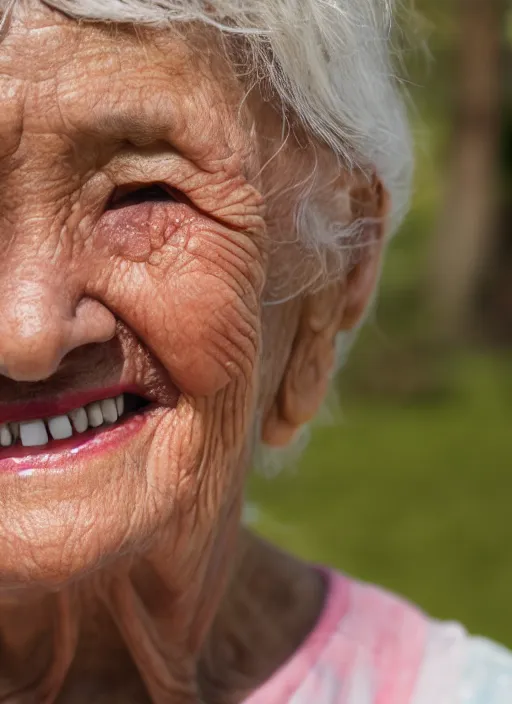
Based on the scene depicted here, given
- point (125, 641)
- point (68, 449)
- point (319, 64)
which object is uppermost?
point (319, 64)

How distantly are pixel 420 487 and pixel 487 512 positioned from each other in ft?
1.67

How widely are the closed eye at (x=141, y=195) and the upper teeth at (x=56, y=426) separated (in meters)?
0.27

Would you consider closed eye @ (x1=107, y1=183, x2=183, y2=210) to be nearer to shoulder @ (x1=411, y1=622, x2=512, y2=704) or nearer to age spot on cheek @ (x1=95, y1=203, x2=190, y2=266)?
age spot on cheek @ (x1=95, y1=203, x2=190, y2=266)

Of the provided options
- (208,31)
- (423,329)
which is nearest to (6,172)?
(208,31)

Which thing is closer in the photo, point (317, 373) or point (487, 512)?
point (317, 373)

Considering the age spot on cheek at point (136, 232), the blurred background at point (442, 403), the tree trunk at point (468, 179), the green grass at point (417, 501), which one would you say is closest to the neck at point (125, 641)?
the age spot on cheek at point (136, 232)

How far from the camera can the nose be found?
1321 mm

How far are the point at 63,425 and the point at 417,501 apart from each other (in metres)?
5.05

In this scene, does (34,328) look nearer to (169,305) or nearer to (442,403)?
(169,305)

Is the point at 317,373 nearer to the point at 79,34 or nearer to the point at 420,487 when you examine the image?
the point at 79,34

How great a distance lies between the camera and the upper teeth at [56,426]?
4.69ft

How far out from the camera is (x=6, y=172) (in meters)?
1.34

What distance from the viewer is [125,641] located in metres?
1.67

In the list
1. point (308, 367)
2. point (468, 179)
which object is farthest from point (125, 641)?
point (468, 179)
